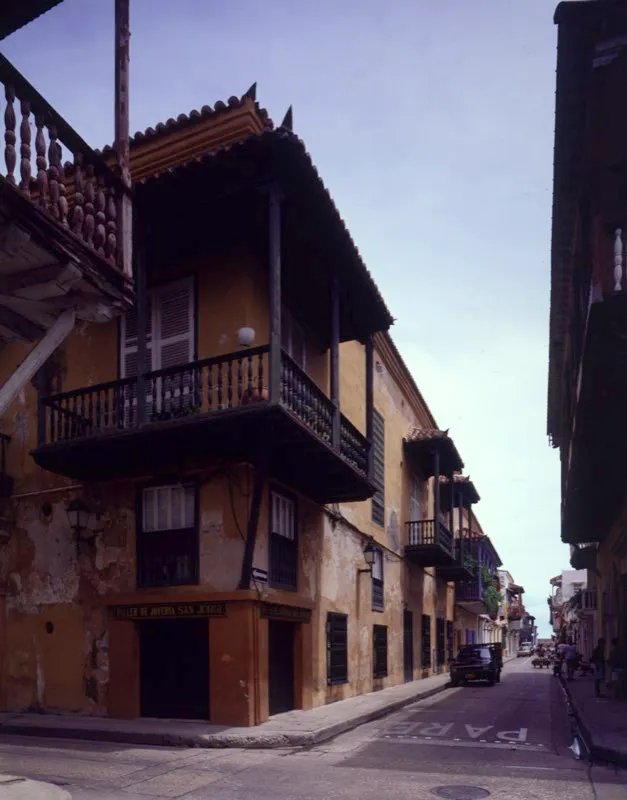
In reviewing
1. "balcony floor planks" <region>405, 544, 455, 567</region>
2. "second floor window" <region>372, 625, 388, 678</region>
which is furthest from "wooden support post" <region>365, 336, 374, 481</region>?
"balcony floor planks" <region>405, 544, 455, 567</region>

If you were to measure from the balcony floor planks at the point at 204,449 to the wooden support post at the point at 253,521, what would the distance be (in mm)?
234

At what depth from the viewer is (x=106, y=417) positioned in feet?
44.6

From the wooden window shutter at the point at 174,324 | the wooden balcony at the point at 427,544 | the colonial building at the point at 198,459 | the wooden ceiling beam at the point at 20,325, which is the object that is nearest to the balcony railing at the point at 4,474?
the colonial building at the point at 198,459

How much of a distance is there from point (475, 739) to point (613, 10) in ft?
33.1

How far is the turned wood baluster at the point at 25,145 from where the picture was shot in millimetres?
6547

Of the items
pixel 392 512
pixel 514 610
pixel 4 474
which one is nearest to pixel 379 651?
pixel 392 512

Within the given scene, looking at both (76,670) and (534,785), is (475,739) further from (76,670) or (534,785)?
(76,670)

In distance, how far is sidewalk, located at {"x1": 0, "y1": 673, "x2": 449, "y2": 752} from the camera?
11414mm

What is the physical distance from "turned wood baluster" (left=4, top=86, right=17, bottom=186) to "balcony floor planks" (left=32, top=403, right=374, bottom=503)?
5757mm

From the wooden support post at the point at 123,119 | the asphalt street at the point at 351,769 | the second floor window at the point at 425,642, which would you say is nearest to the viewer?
the wooden support post at the point at 123,119

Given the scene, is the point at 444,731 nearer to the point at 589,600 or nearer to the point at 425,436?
the point at 425,436

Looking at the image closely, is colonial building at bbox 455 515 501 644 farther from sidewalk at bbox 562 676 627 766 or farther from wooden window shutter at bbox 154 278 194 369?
wooden window shutter at bbox 154 278 194 369

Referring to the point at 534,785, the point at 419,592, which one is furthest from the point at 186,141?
the point at 419,592

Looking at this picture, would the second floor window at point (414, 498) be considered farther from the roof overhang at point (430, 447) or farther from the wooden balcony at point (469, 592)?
the wooden balcony at point (469, 592)
